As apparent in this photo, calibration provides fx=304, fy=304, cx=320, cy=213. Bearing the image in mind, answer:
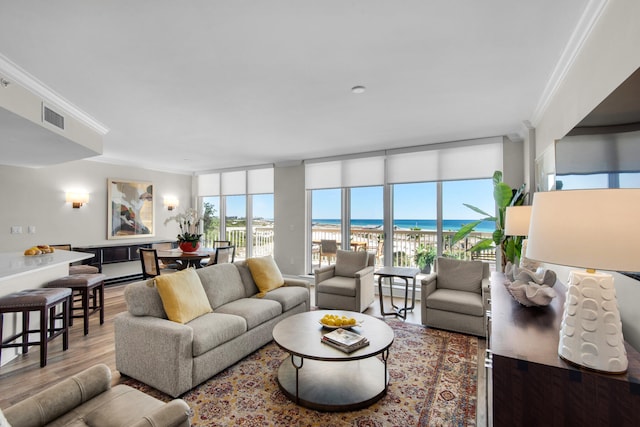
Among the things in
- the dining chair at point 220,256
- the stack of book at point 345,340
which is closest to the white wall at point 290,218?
the dining chair at point 220,256

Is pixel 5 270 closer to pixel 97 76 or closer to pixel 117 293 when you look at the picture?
pixel 97 76

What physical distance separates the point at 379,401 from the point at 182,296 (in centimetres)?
192

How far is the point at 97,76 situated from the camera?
105 inches

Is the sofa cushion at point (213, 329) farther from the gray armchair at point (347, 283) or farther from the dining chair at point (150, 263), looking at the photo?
the dining chair at point (150, 263)

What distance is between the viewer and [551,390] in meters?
1.18

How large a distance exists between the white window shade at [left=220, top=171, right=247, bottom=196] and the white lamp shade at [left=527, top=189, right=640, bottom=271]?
6.85 meters

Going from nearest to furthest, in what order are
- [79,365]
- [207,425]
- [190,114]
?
[207,425] < [79,365] < [190,114]

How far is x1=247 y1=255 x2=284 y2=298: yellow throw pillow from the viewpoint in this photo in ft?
12.8

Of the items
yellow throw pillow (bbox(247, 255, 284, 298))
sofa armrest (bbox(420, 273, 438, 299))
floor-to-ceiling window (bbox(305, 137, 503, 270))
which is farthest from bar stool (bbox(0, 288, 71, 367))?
floor-to-ceiling window (bbox(305, 137, 503, 270))

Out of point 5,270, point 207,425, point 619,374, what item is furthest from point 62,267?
point 619,374

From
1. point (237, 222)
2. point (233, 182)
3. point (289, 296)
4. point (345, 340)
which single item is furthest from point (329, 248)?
point (345, 340)

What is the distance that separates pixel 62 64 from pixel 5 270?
75.0 inches

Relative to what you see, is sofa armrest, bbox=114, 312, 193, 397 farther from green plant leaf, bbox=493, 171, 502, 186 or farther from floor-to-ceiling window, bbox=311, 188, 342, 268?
green plant leaf, bbox=493, 171, 502, 186

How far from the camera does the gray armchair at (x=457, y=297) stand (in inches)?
140
